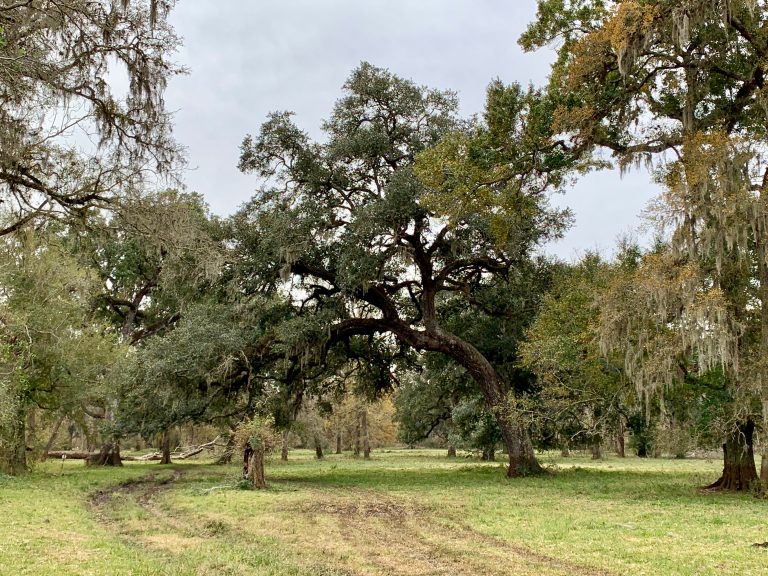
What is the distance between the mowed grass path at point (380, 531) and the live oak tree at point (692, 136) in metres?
3.33

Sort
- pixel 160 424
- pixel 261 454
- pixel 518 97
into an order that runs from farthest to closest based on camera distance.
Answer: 1. pixel 160 424
2. pixel 261 454
3. pixel 518 97

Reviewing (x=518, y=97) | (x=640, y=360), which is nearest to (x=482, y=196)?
(x=518, y=97)

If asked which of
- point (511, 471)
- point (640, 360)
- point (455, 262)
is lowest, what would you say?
point (511, 471)

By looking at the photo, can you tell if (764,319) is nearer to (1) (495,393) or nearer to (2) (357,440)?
(1) (495,393)

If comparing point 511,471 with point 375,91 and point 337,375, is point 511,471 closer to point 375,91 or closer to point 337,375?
point 337,375

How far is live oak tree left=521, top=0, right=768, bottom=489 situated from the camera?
1198 centimetres

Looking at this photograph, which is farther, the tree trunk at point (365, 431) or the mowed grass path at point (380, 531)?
the tree trunk at point (365, 431)

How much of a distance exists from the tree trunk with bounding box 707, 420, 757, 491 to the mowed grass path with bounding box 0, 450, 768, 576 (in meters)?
0.93

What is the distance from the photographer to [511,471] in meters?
20.3

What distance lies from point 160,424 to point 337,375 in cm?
735

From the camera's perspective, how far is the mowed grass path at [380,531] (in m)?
7.13

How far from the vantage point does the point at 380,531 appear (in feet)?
31.9

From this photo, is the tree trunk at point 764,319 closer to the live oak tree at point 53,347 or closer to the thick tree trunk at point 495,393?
the thick tree trunk at point 495,393


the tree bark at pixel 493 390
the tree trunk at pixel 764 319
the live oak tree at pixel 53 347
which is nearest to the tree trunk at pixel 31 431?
the live oak tree at pixel 53 347
